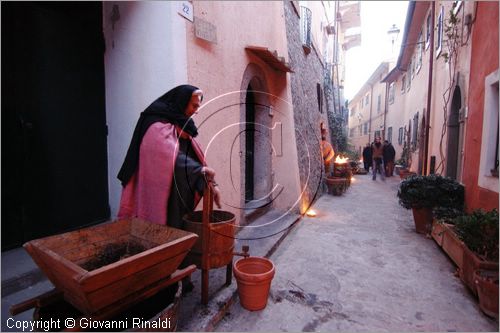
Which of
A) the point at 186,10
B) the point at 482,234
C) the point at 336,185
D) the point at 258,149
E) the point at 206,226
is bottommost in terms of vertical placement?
the point at 336,185

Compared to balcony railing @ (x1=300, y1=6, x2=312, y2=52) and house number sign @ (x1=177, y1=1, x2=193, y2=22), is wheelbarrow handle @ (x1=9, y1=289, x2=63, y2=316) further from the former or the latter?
balcony railing @ (x1=300, y1=6, x2=312, y2=52)

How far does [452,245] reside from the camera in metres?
4.05

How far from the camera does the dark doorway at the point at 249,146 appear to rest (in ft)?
19.9

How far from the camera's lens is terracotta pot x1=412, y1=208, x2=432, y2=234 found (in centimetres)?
535

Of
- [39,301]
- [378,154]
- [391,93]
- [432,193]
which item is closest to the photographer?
[39,301]

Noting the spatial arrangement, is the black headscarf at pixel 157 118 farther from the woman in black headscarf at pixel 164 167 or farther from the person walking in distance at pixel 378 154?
the person walking in distance at pixel 378 154

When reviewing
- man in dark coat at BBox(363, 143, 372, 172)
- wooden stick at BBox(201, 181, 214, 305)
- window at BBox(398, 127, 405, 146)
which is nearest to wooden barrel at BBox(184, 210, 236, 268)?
wooden stick at BBox(201, 181, 214, 305)

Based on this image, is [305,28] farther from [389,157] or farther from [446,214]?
[389,157]

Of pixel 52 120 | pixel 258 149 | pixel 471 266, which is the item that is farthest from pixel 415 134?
pixel 52 120

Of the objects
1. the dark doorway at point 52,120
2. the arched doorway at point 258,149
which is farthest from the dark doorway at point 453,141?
the dark doorway at point 52,120

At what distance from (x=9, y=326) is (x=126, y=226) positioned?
1.22 meters

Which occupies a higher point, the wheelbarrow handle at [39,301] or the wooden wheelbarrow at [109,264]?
the wooden wheelbarrow at [109,264]

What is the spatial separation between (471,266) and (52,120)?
477cm

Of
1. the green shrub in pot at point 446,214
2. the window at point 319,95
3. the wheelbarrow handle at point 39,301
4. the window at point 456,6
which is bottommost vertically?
the green shrub in pot at point 446,214
